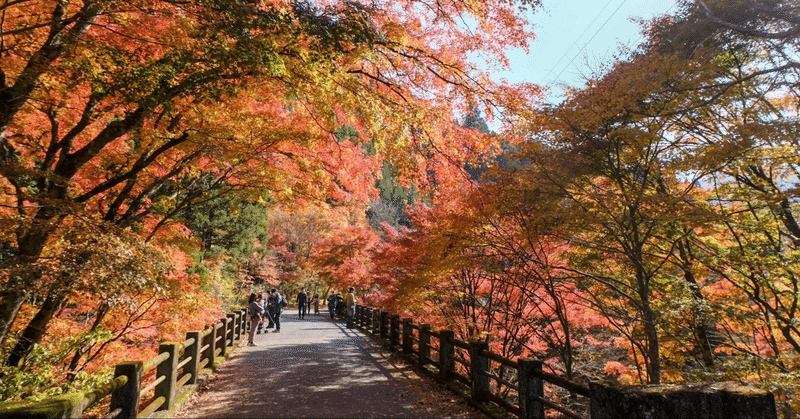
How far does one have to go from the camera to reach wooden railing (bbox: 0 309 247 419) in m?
2.77

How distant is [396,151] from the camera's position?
800 centimetres

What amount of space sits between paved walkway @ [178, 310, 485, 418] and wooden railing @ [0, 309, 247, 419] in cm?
36

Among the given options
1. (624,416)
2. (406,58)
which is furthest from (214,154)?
(624,416)

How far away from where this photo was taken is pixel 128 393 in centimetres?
433

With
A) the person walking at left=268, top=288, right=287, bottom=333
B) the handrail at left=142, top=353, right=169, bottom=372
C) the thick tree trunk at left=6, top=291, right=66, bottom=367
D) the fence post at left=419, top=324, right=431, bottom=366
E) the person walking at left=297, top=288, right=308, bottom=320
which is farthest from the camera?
the person walking at left=297, top=288, right=308, bottom=320

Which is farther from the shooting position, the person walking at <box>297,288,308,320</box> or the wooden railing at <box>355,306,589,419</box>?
the person walking at <box>297,288,308,320</box>

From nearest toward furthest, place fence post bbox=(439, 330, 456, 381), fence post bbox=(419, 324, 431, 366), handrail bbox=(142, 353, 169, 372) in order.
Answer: handrail bbox=(142, 353, 169, 372)
fence post bbox=(439, 330, 456, 381)
fence post bbox=(419, 324, 431, 366)

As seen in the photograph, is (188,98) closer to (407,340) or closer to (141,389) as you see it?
(141,389)

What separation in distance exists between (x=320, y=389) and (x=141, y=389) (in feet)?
9.57

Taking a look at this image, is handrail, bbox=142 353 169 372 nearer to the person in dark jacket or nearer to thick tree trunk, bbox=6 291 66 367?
thick tree trunk, bbox=6 291 66 367

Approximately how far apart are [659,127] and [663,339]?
21.3 feet

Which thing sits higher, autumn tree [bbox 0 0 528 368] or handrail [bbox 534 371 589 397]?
autumn tree [bbox 0 0 528 368]

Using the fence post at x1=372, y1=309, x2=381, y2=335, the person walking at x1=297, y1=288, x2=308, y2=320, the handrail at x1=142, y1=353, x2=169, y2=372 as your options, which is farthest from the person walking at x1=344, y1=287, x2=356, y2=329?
the handrail at x1=142, y1=353, x2=169, y2=372

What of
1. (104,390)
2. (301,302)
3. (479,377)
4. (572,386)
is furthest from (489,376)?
(301,302)
